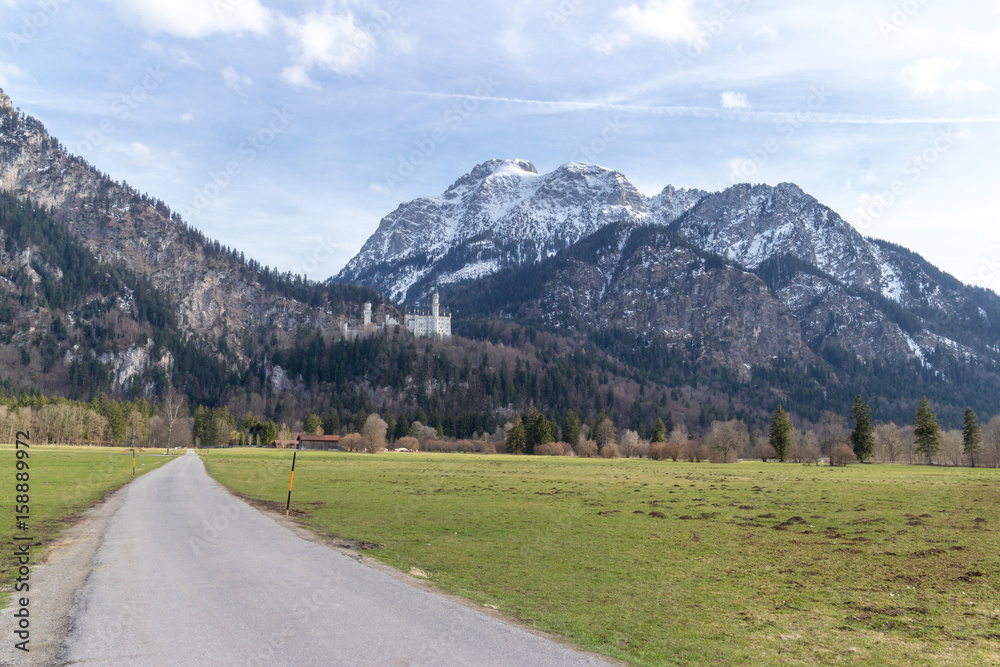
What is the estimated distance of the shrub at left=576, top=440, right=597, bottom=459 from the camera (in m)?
145

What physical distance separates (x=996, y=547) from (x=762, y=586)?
40.2 feet

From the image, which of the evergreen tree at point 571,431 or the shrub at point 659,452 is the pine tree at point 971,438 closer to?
the shrub at point 659,452

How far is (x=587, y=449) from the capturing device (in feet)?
475

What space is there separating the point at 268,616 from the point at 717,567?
14311 millimetres

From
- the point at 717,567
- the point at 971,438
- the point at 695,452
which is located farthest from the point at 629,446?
the point at 717,567

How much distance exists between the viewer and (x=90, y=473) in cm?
5878

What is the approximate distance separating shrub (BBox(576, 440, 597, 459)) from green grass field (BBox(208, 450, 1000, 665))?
103 metres

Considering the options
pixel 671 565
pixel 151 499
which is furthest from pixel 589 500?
pixel 151 499

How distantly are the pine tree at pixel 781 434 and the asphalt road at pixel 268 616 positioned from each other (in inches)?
4674

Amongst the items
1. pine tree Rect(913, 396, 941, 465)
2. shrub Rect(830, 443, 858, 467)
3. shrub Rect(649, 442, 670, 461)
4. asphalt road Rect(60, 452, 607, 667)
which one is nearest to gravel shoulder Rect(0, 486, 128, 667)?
asphalt road Rect(60, 452, 607, 667)

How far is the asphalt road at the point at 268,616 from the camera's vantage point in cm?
1086

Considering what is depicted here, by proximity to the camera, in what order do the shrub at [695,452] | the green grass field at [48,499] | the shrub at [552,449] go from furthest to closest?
1. the shrub at [552,449]
2. the shrub at [695,452]
3. the green grass field at [48,499]

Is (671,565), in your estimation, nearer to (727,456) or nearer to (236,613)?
(236,613)

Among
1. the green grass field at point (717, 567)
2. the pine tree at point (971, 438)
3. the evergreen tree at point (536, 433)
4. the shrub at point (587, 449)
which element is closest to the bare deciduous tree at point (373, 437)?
the evergreen tree at point (536, 433)
